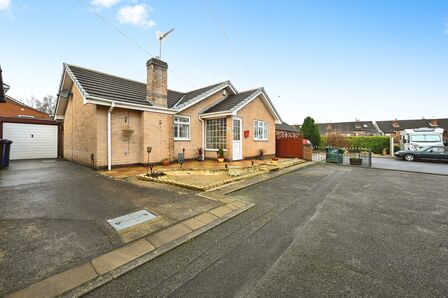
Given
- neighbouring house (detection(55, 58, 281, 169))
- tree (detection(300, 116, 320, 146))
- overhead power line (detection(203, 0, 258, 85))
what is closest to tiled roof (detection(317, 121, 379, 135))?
tree (detection(300, 116, 320, 146))

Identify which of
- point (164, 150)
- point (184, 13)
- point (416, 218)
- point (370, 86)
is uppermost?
point (184, 13)

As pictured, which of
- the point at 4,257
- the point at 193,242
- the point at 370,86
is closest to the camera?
the point at 4,257

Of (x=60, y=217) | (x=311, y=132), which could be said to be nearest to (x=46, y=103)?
(x=60, y=217)

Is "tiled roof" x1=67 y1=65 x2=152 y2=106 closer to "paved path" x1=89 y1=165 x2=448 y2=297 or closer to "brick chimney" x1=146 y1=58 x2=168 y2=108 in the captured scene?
"brick chimney" x1=146 y1=58 x2=168 y2=108

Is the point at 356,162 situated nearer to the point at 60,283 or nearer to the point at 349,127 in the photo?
the point at 60,283

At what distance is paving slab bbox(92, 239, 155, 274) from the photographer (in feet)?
7.93

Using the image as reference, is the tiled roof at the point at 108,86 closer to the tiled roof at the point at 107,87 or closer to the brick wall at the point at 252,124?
the tiled roof at the point at 107,87

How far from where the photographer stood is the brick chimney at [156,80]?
10.6 metres

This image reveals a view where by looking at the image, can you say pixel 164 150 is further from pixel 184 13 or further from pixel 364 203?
pixel 364 203

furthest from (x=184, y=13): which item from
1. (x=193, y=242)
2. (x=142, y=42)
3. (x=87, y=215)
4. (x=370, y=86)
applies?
(x=370, y=86)

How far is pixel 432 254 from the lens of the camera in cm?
277

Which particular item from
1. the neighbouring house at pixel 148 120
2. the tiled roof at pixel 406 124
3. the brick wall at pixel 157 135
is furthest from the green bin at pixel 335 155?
the tiled roof at pixel 406 124

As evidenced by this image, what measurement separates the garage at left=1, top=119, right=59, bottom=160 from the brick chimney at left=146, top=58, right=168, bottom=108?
9984mm

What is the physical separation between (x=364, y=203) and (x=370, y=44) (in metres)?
12.7
